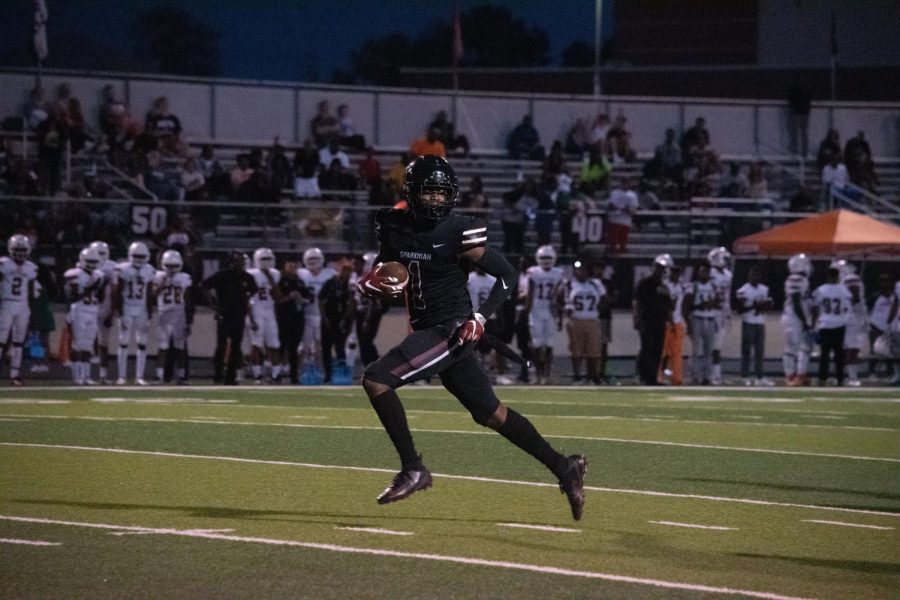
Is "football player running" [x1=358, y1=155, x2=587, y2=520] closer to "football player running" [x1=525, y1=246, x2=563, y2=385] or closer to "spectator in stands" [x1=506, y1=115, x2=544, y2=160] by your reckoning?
"football player running" [x1=525, y1=246, x2=563, y2=385]

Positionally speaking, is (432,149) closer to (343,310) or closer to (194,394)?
(343,310)

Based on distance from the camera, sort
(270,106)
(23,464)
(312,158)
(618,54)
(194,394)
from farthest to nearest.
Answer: (618,54), (270,106), (312,158), (194,394), (23,464)

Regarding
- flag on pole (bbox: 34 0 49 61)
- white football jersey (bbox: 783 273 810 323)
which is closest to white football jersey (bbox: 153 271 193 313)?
flag on pole (bbox: 34 0 49 61)

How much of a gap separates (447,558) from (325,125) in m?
20.7

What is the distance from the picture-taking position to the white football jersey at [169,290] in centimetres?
1991

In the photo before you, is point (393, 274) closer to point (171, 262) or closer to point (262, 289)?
point (171, 262)

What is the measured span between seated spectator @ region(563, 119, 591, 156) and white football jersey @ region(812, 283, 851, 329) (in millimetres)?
8467

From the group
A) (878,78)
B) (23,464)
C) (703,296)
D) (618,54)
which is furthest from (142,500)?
(618,54)

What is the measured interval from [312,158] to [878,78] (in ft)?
67.0

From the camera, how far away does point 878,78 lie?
39.8 meters

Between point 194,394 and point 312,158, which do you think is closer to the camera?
point 194,394

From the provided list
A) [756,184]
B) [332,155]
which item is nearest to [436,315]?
[332,155]

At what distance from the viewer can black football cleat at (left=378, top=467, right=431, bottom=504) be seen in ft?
24.8

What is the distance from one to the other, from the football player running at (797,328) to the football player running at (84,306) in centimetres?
948
